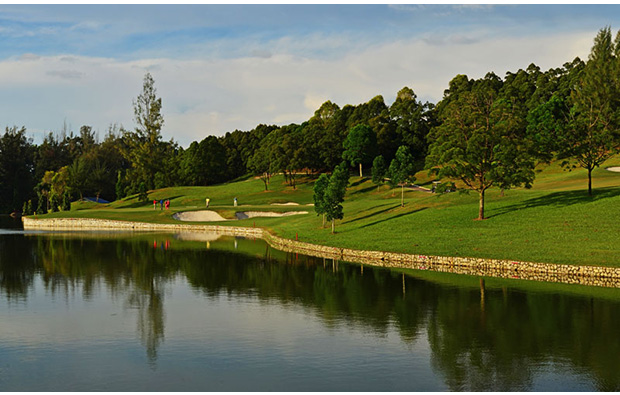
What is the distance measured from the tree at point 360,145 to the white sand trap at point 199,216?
5212 cm

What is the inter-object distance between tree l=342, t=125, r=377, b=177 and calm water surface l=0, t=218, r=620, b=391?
96.0m

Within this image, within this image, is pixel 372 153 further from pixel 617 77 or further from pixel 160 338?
pixel 160 338

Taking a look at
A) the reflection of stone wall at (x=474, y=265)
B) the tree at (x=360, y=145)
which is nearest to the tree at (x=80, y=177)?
the tree at (x=360, y=145)

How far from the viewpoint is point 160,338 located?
24.0 meters

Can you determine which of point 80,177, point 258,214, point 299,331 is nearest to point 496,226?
point 299,331

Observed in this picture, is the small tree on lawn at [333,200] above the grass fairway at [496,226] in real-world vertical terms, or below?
above

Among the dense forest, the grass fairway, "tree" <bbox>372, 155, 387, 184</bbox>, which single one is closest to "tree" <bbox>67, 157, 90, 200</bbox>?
the dense forest

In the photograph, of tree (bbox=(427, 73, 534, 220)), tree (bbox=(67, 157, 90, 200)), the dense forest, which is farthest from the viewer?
tree (bbox=(67, 157, 90, 200))

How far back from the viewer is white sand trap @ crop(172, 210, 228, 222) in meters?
92.1

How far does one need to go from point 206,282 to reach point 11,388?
70.5ft

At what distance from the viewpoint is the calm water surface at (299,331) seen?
60.8 feet

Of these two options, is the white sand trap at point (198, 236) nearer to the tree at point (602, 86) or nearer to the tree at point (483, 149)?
the tree at point (483, 149)

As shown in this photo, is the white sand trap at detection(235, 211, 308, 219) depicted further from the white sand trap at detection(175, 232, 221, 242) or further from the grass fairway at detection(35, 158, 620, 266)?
the white sand trap at detection(175, 232, 221, 242)

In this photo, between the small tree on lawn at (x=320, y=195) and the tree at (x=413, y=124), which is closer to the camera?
the small tree on lawn at (x=320, y=195)
